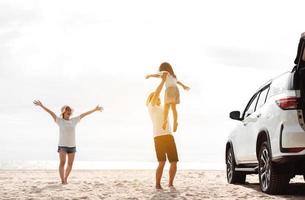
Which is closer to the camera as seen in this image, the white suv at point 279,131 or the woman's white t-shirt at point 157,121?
the white suv at point 279,131

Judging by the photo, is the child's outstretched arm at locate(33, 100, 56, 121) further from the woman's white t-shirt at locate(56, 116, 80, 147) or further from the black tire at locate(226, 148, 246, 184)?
the black tire at locate(226, 148, 246, 184)

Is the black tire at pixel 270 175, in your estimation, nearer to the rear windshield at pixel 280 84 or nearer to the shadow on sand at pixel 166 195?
the rear windshield at pixel 280 84

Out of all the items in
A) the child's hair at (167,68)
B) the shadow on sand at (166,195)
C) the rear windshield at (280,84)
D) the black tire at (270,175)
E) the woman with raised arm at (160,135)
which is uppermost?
the child's hair at (167,68)

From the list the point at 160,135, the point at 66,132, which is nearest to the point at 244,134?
the point at 160,135

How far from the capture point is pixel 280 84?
29.4 feet

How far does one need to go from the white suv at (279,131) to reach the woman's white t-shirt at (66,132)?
3.82 meters

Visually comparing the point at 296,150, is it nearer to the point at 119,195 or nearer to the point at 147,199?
the point at 147,199

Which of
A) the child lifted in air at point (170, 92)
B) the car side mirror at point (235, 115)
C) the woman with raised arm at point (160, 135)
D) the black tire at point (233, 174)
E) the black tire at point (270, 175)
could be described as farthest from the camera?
the black tire at point (233, 174)

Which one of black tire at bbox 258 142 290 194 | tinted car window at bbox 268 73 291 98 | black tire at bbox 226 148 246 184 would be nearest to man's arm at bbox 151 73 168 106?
tinted car window at bbox 268 73 291 98

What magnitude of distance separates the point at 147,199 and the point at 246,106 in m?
3.69

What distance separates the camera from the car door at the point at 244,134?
1062 cm

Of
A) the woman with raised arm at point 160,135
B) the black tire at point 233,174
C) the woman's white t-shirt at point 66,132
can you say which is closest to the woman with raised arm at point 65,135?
the woman's white t-shirt at point 66,132

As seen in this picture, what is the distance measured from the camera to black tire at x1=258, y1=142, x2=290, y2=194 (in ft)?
29.1

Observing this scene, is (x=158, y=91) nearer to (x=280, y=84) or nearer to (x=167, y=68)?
(x=167, y=68)
